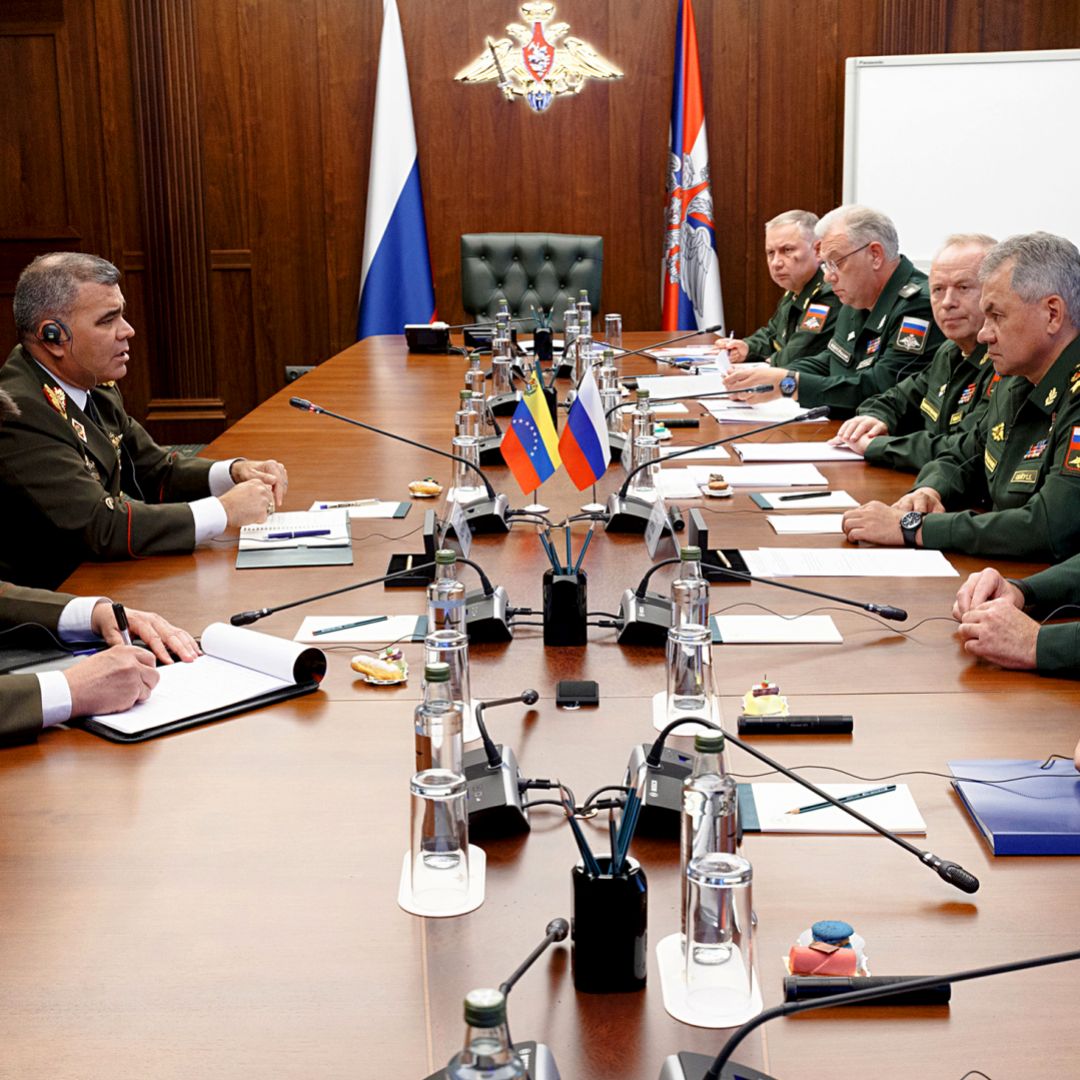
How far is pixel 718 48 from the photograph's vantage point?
22.7 ft

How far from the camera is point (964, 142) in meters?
6.66

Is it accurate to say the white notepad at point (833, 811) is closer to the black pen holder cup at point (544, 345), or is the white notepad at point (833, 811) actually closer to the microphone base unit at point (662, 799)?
the microphone base unit at point (662, 799)

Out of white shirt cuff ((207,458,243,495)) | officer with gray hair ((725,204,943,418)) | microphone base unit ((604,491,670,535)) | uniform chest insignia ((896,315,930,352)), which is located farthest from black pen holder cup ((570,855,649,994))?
uniform chest insignia ((896,315,930,352))

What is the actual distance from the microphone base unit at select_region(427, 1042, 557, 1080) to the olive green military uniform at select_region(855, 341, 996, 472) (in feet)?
8.58

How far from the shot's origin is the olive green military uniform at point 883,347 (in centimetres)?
449

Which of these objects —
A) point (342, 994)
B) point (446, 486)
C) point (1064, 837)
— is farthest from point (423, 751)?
point (446, 486)

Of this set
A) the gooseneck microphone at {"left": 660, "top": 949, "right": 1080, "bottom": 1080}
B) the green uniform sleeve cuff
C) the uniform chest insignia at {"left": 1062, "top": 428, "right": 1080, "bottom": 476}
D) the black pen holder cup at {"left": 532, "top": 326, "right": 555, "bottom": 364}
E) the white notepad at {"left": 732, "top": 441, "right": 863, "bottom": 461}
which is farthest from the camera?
the black pen holder cup at {"left": 532, "top": 326, "right": 555, "bottom": 364}

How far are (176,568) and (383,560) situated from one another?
0.40 m

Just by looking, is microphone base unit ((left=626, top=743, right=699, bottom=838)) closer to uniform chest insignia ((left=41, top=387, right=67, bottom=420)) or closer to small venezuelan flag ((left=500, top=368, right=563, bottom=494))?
small venezuelan flag ((left=500, top=368, right=563, bottom=494))

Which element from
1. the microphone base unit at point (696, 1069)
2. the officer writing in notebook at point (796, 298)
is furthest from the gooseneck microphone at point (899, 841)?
the officer writing in notebook at point (796, 298)

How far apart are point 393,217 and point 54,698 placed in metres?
5.29

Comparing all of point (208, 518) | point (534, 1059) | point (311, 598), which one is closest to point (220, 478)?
point (208, 518)

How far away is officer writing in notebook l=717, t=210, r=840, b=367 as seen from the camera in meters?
5.35

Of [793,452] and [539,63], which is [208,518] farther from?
[539,63]
